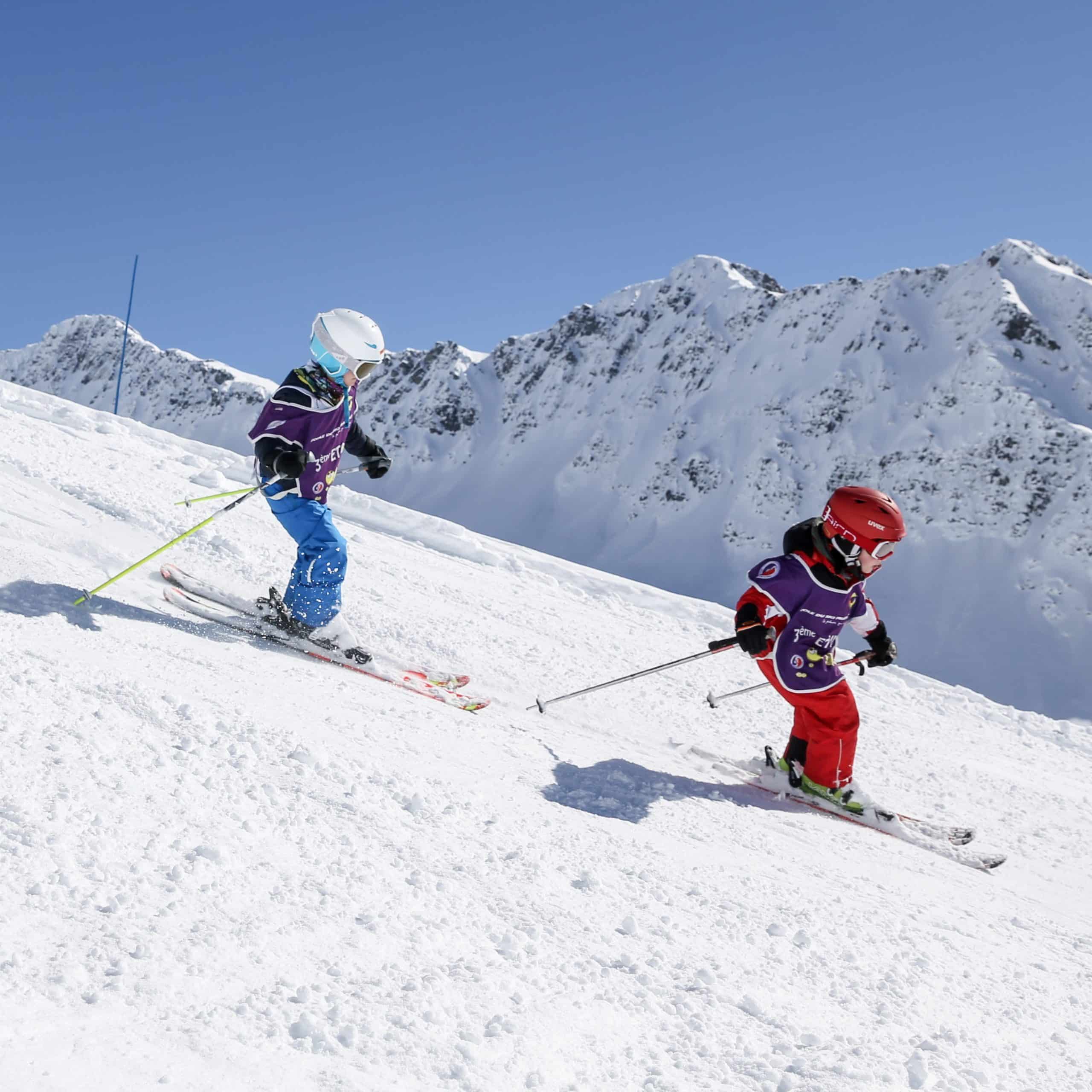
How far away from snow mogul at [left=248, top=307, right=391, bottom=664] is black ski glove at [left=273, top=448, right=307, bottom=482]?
0.24m

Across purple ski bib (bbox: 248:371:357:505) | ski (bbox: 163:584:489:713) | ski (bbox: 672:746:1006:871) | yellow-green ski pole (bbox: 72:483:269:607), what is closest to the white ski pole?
ski (bbox: 163:584:489:713)

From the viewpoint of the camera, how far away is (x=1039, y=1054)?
233 cm

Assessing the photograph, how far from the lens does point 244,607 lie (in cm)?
520

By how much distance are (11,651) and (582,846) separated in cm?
215

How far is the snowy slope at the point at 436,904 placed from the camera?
5.92ft

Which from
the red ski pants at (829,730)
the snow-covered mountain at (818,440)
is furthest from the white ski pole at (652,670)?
the snow-covered mountain at (818,440)

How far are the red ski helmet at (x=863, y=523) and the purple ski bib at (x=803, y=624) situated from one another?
23cm

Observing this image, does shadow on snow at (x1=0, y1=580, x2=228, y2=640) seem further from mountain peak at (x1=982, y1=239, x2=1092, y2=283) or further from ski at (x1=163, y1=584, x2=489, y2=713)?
mountain peak at (x1=982, y1=239, x2=1092, y2=283)

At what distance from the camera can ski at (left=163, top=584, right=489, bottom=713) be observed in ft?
15.3

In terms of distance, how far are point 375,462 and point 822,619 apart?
3.04m

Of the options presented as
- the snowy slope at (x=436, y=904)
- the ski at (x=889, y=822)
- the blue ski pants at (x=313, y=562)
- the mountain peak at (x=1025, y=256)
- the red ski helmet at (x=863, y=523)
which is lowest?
the snowy slope at (x=436, y=904)

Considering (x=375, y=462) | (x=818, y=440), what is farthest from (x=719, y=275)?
(x=375, y=462)

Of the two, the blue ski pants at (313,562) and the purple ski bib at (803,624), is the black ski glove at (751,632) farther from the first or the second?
the blue ski pants at (313,562)

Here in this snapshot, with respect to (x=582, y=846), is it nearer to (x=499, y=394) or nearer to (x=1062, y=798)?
(x=1062, y=798)
